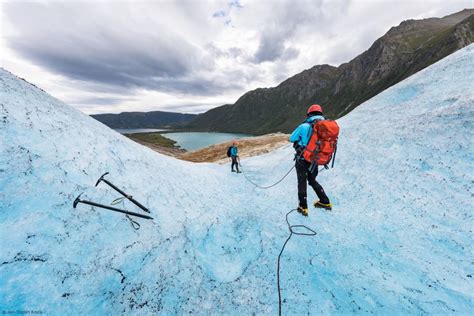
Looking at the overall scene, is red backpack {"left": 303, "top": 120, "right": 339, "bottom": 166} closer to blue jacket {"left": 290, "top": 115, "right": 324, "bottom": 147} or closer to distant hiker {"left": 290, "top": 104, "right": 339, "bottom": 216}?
distant hiker {"left": 290, "top": 104, "right": 339, "bottom": 216}

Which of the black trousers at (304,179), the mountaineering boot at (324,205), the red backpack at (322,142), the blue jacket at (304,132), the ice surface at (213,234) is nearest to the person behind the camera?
the ice surface at (213,234)

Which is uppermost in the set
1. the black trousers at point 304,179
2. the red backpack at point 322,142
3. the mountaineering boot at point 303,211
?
the red backpack at point 322,142

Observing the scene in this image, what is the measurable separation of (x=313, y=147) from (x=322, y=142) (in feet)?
1.06

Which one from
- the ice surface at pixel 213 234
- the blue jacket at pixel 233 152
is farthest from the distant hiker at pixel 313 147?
the blue jacket at pixel 233 152

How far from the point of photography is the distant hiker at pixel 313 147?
22.3ft

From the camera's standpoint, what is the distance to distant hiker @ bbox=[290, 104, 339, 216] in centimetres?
680

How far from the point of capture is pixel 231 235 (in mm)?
7191

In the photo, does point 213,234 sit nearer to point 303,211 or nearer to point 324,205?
point 303,211

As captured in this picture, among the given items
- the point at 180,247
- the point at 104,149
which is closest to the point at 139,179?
the point at 104,149

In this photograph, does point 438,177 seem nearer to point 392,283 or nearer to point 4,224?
point 392,283

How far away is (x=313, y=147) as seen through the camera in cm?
694

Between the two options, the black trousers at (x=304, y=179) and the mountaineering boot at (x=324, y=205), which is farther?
the mountaineering boot at (x=324, y=205)

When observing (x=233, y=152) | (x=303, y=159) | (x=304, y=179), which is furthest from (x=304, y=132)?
(x=233, y=152)

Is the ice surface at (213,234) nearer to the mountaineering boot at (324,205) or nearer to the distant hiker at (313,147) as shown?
the mountaineering boot at (324,205)
